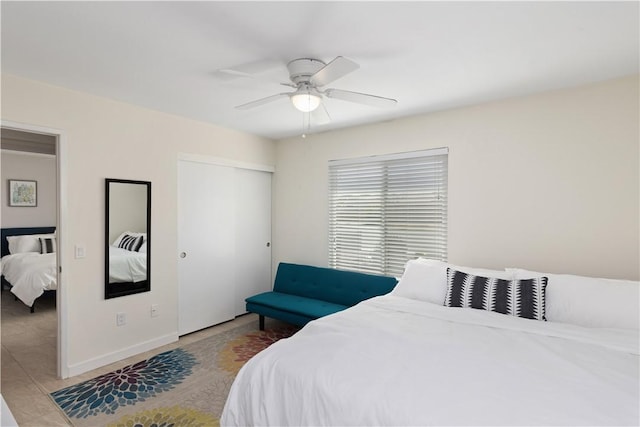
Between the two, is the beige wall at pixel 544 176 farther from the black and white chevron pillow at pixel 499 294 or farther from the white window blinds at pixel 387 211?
the black and white chevron pillow at pixel 499 294

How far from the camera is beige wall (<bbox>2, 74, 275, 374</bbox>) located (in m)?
2.82

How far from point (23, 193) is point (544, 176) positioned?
24.6 feet

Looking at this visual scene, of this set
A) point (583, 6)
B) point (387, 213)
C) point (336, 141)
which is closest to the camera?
point (583, 6)

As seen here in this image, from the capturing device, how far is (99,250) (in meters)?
3.08

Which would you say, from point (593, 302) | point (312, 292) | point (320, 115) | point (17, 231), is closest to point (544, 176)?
point (593, 302)

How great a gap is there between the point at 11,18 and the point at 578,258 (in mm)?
4058

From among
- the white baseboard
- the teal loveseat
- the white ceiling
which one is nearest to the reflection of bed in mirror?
the white baseboard

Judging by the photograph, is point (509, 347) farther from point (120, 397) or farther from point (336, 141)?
point (336, 141)

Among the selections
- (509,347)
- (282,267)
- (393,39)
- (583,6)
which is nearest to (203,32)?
(393,39)

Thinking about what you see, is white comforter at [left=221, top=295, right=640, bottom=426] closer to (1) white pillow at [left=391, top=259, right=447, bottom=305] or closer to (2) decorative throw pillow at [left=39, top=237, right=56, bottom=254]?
(1) white pillow at [left=391, top=259, right=447, bottom=305]

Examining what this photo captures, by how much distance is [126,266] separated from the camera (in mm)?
3279

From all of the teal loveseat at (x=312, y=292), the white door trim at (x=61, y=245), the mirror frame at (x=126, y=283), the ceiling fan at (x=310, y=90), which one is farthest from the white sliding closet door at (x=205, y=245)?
the ceiling fan at (x=310, y=90)

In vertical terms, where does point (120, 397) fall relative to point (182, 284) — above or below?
below

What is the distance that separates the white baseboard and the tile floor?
52mm
